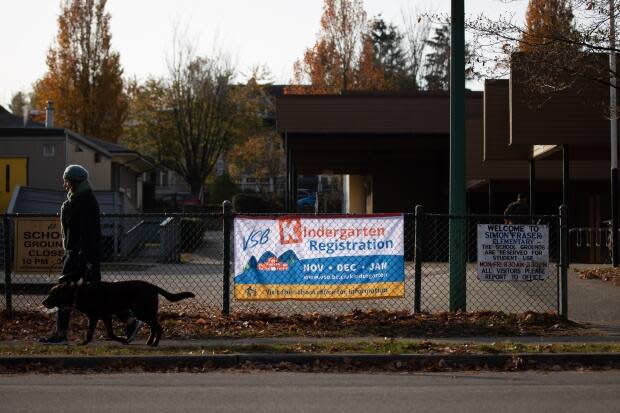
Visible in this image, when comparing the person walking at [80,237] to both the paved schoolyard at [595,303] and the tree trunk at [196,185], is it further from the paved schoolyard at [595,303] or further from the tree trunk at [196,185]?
the tree trunk at [196,185]

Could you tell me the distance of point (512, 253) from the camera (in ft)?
39.3

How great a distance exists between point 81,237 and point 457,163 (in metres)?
4.98

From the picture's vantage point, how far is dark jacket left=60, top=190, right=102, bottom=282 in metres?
10.1

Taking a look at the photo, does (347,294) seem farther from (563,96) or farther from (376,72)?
(376,72)

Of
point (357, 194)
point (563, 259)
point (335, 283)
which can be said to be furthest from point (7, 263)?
point (357, 194)

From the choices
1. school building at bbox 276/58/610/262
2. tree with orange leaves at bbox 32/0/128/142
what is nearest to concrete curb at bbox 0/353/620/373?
school building at bbox 276/58/610/262

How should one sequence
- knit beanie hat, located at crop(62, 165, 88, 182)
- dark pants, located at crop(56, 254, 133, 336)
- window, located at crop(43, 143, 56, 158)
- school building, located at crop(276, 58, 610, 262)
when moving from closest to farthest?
knit beanie hat, located at crop(62, 165, 88, 182), dark pants, located at crop(56, 254, 133, 336), school building, located at crop(276, 58, 610, 262), window, located at crop(43, 143, 56, 158)

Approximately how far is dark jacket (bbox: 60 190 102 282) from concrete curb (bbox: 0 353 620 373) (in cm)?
115

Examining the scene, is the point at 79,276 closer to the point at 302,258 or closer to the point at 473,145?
the point at 302,258

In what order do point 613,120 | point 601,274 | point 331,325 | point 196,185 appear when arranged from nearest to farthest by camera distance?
1. point 331,325
2. point 601,274
3. point 613,120
4. point 196,185

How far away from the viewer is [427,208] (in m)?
34.2

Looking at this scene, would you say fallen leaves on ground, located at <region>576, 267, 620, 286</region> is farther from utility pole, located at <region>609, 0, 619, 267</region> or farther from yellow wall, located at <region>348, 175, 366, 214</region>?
yellow wall, located at <region>348, 175, 366, 214</region>

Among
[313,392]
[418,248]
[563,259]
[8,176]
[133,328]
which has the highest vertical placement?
[8,176]

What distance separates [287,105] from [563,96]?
33.1ft
